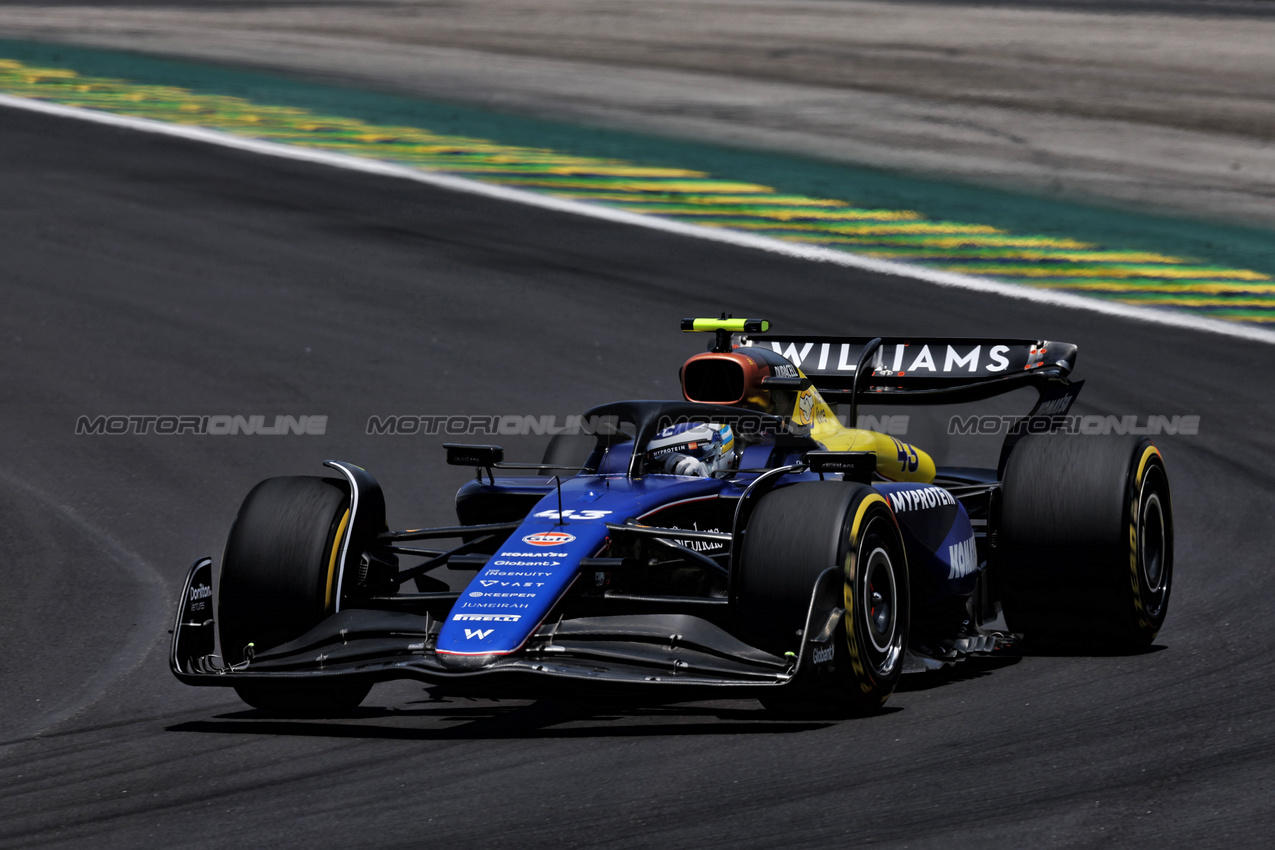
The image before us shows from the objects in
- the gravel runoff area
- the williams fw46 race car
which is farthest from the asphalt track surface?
the gravel runoff area

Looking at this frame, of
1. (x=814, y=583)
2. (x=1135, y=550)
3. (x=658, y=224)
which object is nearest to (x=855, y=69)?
(x=658, y=224)

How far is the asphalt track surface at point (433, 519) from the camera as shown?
5.87m

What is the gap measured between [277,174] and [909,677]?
50.9 feet

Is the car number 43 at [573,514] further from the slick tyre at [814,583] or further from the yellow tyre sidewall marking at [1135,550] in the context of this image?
the yellow tyre sidewall marking at [1135,550]

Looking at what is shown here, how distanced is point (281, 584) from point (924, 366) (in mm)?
4309

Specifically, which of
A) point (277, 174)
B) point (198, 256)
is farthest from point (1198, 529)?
point (277, 174)

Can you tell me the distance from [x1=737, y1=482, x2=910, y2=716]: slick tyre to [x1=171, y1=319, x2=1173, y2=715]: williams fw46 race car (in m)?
0.01

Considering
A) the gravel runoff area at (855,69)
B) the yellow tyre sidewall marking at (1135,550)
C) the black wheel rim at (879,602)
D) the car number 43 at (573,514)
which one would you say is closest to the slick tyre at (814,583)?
the black wheel rim at (879,602)

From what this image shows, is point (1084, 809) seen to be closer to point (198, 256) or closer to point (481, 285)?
point (481, 285)

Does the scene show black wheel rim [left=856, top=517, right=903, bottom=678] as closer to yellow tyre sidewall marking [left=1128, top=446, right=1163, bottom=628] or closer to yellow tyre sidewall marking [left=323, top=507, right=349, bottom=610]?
yellow tyre sidewall marking [left=1128, top=446, right=1163, bottom=628]

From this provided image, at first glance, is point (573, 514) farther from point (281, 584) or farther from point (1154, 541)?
point (1154, 541)

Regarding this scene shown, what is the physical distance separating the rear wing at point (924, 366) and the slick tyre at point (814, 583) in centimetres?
288

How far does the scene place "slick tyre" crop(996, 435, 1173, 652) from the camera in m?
8.28

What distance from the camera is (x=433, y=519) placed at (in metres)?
11.6
